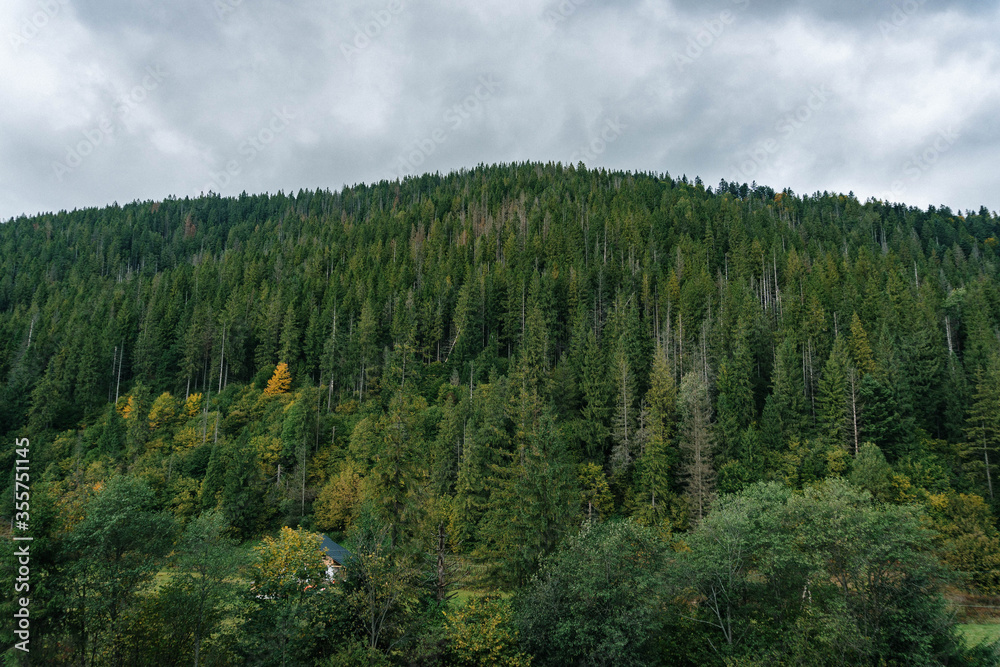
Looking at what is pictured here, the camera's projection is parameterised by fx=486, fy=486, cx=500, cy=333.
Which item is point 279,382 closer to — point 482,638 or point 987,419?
point 482,638

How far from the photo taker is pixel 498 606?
2694 cm

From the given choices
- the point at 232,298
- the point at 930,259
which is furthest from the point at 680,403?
the point at 930,259

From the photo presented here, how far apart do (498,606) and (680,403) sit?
36966 mm

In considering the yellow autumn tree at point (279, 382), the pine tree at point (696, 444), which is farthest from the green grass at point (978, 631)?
the yellow autumn tree at point (279, 382)

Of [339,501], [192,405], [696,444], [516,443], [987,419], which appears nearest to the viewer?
[987,419]

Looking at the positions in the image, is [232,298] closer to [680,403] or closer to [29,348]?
[29,348]

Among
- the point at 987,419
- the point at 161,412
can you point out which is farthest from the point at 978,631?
the point at 161,412

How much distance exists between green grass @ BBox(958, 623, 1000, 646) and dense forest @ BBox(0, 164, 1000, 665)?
2.61 metres

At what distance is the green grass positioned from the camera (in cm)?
2998

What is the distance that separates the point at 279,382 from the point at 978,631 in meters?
82.4

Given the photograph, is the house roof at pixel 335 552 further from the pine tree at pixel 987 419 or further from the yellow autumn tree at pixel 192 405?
the pine tree at pixel 987 419

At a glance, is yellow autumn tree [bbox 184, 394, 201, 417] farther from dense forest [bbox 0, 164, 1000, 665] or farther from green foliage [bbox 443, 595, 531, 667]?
green foliage [bbox 443, 595, 531, 667]

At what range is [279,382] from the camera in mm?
78375

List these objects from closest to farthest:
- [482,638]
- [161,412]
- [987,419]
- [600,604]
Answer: [482,638], [600,604], [987,419], [161,412]
